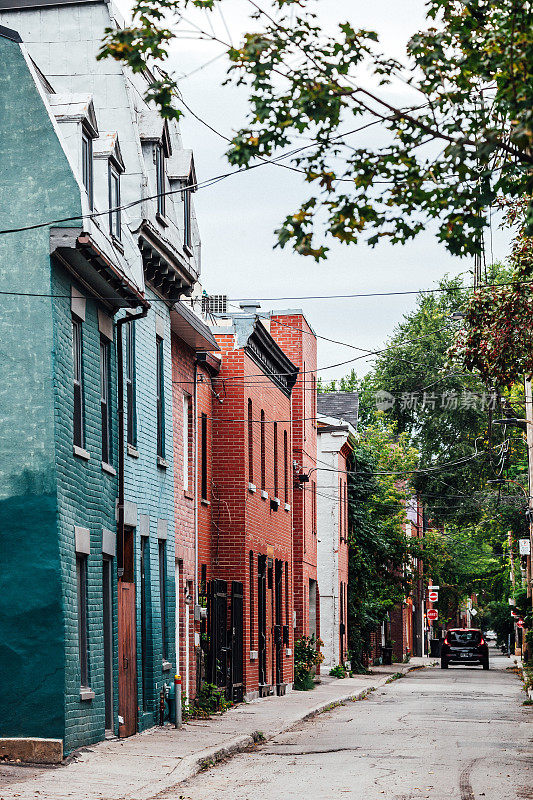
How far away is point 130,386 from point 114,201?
2762 mm

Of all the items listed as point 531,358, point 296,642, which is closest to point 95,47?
point 531,358

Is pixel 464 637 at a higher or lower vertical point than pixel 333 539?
lower

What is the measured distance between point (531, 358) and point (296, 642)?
19815mm

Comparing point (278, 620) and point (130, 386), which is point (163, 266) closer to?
point (130, 386)

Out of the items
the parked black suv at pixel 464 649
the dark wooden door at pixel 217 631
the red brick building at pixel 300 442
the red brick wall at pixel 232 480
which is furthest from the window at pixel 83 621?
the parked black suv at pixel 464 649

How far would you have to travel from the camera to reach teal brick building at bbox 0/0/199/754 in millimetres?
14336

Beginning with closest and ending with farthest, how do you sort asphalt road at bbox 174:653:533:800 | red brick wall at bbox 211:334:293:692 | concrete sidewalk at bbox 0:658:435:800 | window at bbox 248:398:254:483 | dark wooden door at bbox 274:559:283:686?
concrete sidewalk at bbox 0:658:435:800 < asphalt road at bbox 174:653:533:800 < red brick wall at bbox 211:334:293:692 < window at bbox 248:398:254:483 < dark wooden door at bbox 274:559:283:686

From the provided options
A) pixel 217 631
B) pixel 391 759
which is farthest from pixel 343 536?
pixel 391 759

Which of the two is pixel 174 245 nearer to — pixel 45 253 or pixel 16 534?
pixel 45 253

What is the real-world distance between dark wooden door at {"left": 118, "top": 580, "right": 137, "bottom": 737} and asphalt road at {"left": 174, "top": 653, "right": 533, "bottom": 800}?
193 centimetres

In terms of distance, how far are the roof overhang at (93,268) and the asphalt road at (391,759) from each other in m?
6.31

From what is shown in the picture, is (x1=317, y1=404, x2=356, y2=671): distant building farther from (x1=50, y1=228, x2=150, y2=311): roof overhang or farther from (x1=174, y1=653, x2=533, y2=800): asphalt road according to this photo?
(x1=50, y1=228, x2=150, y2=311): roof overhang

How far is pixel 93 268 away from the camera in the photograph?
1561 cm

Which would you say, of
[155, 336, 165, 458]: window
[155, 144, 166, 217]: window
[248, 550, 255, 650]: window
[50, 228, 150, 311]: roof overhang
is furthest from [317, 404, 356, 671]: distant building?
[50, 228, 150, 311]: roof overhang
